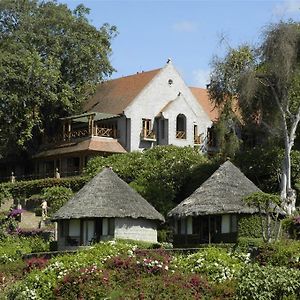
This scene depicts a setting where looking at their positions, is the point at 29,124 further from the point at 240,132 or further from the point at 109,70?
the point at 240,132

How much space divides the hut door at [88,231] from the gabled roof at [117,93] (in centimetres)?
1944

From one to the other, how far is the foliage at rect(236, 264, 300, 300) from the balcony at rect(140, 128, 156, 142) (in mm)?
35357

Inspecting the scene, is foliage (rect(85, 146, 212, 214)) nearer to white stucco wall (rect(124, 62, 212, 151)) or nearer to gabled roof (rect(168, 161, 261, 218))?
white stucco wall (rect(124, 62, 212, 151))

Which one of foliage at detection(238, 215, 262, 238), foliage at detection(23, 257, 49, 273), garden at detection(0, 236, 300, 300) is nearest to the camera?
garden at detection(0, 236, 300, 300)

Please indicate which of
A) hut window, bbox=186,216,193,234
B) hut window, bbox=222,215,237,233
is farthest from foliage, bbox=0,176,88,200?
hut window, bbox=222,215,237,233

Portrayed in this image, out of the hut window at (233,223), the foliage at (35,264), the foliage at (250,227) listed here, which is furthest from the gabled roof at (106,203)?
the foliage at (35,264)

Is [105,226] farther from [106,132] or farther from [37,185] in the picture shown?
[106,132]

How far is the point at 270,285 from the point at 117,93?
40705 millimetres

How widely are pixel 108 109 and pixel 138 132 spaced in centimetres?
325

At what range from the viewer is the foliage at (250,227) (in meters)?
42.2

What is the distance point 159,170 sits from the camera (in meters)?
55.0

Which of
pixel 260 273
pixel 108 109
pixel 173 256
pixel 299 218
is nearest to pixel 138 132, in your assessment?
pixel 108 109

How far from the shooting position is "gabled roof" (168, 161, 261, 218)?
141 feet

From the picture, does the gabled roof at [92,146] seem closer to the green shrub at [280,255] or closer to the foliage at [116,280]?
the foliage at [116,280]
